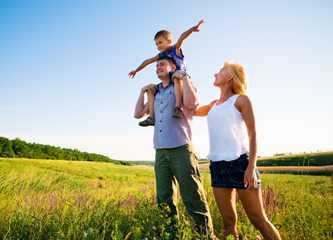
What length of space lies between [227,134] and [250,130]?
24 centimetres

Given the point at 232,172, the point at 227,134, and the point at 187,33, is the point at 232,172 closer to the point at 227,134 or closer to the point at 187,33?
the point at 227,134

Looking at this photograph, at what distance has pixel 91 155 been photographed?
171 feet

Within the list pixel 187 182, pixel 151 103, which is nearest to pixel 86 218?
pixel 187 182

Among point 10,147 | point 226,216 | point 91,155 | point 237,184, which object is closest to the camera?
point 237,184

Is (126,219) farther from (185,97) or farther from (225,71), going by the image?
(225,71)

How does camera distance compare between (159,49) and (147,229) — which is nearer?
(147,229)

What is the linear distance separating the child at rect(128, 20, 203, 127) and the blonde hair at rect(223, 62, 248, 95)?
61cm

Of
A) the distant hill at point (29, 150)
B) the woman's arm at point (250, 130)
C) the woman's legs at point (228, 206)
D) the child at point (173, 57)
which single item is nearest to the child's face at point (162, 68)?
the child at point (173, 57)

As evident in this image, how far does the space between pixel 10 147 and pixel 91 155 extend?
18.3m

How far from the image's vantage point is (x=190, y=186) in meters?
3.56

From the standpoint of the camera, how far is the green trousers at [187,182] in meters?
3.56

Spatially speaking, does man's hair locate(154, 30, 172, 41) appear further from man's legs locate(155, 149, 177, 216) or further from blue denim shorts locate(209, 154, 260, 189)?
blue denim shorts locate(209, 154, 260, 189)

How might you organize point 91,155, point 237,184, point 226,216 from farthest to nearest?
1. point 91,155
2. point 226,216
3. point 237,184

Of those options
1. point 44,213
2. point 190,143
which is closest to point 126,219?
point 44,213
